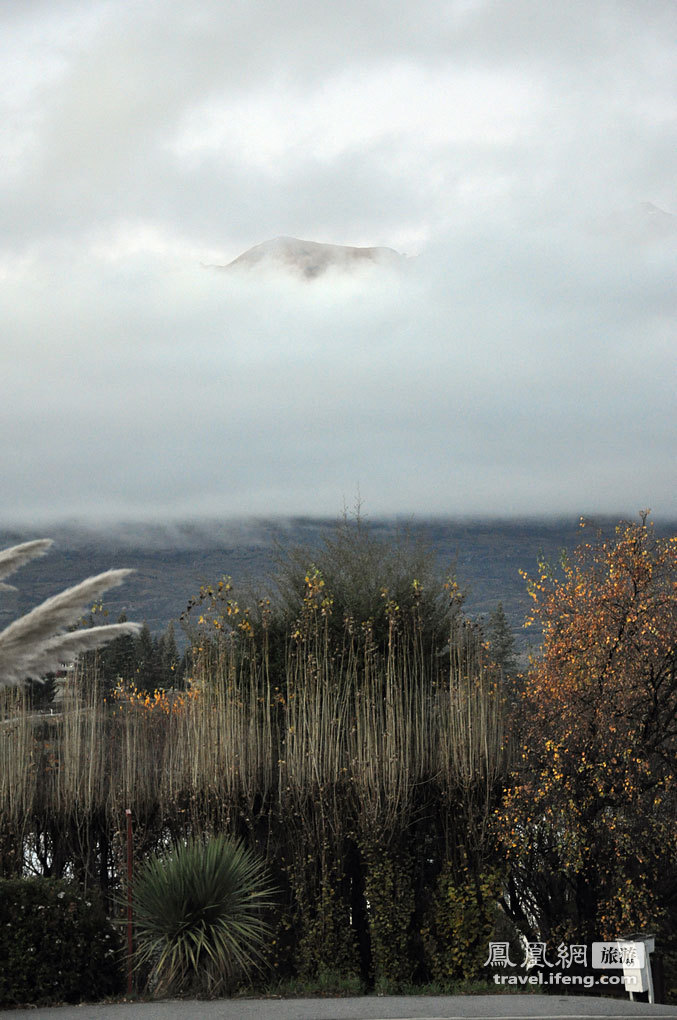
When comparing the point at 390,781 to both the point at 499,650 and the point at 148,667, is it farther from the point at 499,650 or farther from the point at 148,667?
the point at 148,667

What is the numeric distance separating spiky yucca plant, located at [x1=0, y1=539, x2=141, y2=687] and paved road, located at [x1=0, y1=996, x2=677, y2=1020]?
20.5 ft

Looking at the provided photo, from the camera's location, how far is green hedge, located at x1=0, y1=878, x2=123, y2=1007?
10.4 meters

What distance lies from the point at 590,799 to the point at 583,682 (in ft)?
5.63

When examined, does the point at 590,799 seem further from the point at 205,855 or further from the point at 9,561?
the point at 9,561

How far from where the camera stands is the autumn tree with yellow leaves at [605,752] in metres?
13.2

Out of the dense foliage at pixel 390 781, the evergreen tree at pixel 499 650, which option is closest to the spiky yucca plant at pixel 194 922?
the dense foliage at pixel 390 781

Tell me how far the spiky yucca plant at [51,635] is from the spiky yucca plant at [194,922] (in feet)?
23.4

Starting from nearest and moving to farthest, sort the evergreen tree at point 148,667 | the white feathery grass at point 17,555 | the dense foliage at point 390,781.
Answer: the white feathery grass at point 17,555 < the dense foliage at point 390,781 < the evergreen tree at point 148,667

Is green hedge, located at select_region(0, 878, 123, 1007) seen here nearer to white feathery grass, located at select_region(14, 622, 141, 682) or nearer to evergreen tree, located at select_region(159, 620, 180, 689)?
white feathery grass, located at select_region(14, 622, 141, 682)

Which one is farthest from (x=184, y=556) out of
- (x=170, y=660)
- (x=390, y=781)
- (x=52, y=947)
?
(x=52, y=947)

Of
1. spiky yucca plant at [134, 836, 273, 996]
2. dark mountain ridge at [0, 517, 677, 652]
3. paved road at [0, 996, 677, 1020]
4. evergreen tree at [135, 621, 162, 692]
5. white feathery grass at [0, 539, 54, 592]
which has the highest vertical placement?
dark mountain ridge at [0, 517, 677, 652]

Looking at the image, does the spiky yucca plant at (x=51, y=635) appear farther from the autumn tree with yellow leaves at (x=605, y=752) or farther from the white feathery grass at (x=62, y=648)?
the autumn tree with yellow leaves at (x=605, y=752)

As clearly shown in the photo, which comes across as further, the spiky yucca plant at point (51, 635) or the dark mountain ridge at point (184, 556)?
the dark mountain ridge at point (184, 556)

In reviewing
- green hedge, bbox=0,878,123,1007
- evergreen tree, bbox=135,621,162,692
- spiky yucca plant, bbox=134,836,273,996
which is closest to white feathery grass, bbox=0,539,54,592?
spiky yucca plant, bbox=134,836,273,996
